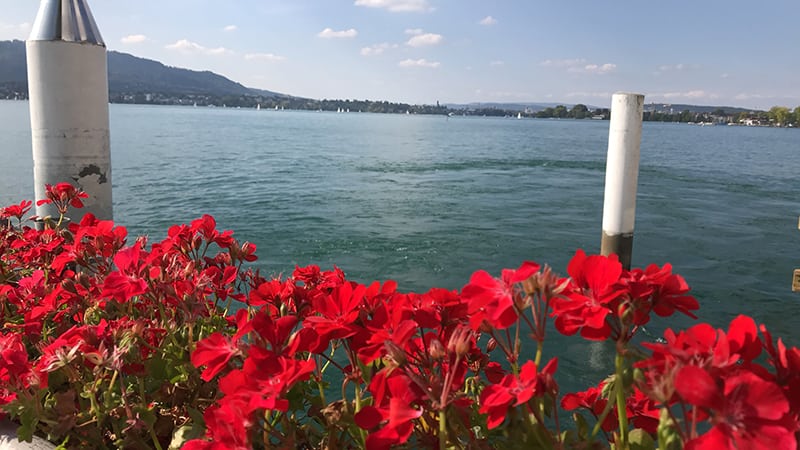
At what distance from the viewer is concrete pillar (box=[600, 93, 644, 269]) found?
28.2 ft

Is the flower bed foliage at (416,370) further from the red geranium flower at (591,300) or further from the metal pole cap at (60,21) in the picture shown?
the metal pole cap at (60,21)

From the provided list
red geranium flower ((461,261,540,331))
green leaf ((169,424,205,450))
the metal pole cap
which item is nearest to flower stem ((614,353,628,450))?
red geranium flower ((461,261,540,331))

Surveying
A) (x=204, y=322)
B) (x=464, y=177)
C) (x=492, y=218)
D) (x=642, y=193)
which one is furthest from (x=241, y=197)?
(x=204, y=322)

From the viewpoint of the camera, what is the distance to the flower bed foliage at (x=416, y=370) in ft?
3.28

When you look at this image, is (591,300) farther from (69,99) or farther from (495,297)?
(69,99)

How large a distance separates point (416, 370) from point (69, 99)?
4.28m

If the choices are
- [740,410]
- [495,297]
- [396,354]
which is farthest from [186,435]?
[740,410]

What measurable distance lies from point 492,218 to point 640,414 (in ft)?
46.0

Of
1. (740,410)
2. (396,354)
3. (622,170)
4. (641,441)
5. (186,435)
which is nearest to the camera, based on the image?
(740,410)

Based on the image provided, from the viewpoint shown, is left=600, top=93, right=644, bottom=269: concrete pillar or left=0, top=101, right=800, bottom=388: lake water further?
left=0, top=101, right=800, bottom=388: lake water

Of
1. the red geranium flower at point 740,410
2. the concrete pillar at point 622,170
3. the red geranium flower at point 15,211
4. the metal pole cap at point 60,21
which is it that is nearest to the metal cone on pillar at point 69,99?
the metal pole cap at point 60,21

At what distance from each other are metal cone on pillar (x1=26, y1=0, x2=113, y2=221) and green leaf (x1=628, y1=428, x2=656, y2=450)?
4.56 meters

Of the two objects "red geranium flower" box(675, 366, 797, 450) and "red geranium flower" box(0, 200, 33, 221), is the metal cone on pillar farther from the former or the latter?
"red geranium flower" box(675, 366, 797, 450)

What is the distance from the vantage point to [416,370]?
4.52 ft
